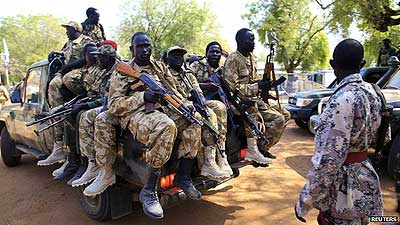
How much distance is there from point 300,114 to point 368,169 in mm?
6562

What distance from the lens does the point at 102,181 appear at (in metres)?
3.39

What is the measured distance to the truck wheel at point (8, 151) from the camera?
6465 millimetres

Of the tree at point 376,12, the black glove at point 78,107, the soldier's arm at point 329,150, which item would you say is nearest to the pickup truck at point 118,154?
the black glove at point 78,107

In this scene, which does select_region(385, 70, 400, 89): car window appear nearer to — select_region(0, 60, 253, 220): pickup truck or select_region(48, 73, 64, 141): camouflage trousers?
select_region(0, 60, 253, 220): pickup truck

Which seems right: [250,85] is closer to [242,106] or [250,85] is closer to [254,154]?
[242,106]

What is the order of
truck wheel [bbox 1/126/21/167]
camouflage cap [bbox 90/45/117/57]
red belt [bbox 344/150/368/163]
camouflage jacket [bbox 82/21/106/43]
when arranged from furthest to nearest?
truck wheel [bbox 1/126/21/167] < camouflage jacket [bbox 82/21/106/43] < camouflage cap [bbox 90/45/117/57] < red belt [bbox 344/150/368/163]

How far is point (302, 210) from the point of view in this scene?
217cm

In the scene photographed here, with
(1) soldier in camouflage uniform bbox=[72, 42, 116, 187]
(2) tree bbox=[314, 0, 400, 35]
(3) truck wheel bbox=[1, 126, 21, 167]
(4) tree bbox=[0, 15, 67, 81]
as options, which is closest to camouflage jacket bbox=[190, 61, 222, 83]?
(1) soldier in camouflage uniform bbox=[72, 42, 116, 187]

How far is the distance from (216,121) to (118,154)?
1053 mm

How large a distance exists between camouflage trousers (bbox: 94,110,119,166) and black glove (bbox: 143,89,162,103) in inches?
18.6

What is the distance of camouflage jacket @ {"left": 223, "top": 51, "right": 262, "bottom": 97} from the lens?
4.17 metres

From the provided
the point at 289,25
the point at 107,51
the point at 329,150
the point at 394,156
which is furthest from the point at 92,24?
the point at 289,25

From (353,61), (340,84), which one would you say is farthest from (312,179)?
(353,61)

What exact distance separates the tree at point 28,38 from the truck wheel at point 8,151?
3481cm
